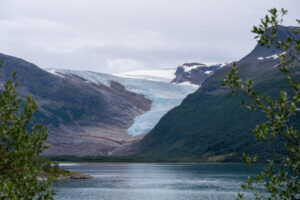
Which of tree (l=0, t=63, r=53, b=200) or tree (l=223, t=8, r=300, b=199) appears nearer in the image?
tree (l=223, t=8, r=300, b=199)

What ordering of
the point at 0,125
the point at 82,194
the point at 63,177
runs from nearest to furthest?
the point at 0,125 → the point at 82,194 → the point at 63,177

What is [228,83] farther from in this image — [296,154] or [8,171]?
[8,171]

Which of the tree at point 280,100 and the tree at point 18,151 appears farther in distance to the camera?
the tree at point 18,151

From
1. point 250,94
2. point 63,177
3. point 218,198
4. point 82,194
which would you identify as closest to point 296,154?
point 250,94

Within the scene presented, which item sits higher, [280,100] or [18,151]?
[280,100]

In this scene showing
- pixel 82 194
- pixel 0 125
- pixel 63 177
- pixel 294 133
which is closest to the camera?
pixel 294 133

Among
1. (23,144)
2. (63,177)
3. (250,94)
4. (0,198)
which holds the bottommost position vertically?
(63,177)

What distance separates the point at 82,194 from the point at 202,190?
2655cm

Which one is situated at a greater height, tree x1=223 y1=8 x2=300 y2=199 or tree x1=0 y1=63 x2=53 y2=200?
tree x1=223 y1=8 x2=300 y2=199

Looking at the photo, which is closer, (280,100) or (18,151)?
(280,100)

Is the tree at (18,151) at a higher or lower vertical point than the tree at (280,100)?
lower

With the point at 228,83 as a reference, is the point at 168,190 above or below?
below

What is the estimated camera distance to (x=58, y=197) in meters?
88.6

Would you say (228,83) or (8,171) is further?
(8,171)
